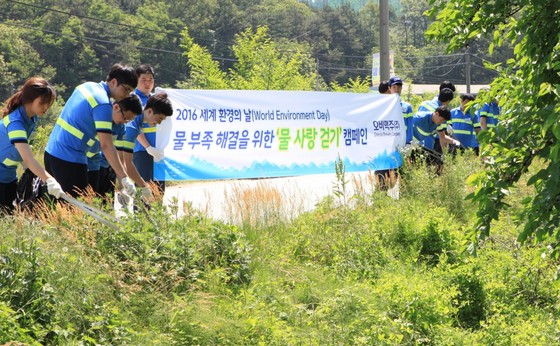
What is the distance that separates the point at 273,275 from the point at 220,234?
1.76 ft

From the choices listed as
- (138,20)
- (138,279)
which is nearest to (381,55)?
(138,279)

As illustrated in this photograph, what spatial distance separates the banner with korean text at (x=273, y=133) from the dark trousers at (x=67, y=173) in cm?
200

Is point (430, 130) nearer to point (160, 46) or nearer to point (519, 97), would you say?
point (519, 97)

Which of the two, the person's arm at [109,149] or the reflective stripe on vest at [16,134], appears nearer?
the reflective stripe on vest at [16,134]

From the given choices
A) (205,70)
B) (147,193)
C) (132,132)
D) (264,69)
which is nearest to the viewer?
(147,193)

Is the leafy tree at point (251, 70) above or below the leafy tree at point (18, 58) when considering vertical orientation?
above

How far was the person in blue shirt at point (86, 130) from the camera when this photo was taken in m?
6.21

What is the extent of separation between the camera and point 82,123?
634 cm

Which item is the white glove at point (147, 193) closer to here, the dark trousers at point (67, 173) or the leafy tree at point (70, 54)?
the dark trousers at point (67, 173)

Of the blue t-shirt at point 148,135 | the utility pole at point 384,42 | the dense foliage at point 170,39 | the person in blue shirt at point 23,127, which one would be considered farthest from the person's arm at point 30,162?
the dense foliage at point 170,39

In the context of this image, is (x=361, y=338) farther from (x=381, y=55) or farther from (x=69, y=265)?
(x=381, y=55)

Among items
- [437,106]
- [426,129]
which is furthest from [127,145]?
[437,106]

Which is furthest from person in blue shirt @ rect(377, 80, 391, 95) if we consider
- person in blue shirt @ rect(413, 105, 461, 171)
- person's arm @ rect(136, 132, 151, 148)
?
person's arm @ rect(136, 132, 151, 148)

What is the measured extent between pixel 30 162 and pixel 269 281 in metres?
1.94
